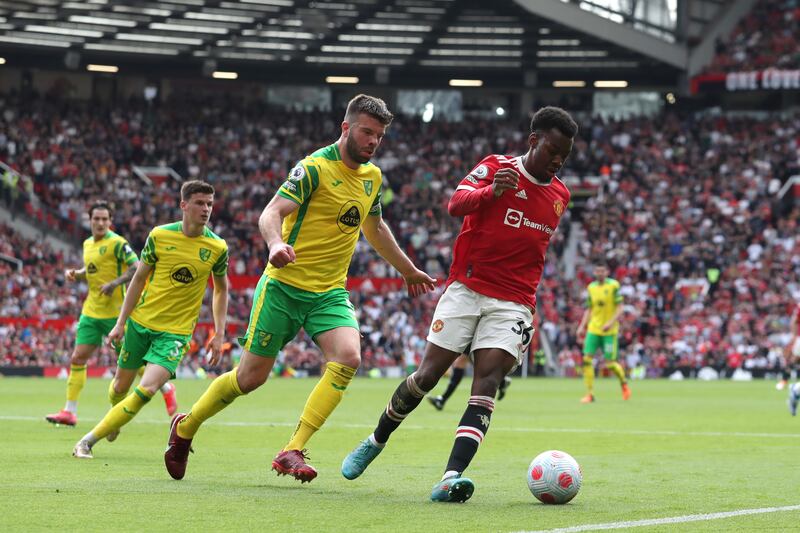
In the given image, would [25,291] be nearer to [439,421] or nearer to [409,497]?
[439,421]

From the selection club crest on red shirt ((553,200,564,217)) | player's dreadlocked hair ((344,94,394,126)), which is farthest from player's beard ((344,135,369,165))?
club crest on red shirt ((553,200,564,217))

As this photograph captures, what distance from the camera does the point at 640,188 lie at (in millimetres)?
45688

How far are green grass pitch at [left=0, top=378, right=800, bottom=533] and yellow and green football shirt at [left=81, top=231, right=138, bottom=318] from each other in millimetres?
1338

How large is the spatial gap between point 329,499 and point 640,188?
1547 inches

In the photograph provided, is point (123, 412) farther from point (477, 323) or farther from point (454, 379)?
point (454, 379)

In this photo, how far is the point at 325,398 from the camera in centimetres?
836

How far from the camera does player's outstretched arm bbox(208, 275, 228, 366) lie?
10188 millimetres

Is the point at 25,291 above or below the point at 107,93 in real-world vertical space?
below

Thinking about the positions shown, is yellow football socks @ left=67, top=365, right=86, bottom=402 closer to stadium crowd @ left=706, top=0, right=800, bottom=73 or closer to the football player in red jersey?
the football player in red jersey

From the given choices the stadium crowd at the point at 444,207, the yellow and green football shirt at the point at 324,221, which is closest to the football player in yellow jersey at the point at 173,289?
the yellow and green football shirt at the point at 324,221

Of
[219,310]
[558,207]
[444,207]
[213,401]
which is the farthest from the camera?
[444,207]

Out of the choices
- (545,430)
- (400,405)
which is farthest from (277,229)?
(545,430)

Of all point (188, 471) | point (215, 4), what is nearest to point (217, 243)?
point (188, 471)

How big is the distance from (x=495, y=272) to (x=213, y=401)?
2.06m
